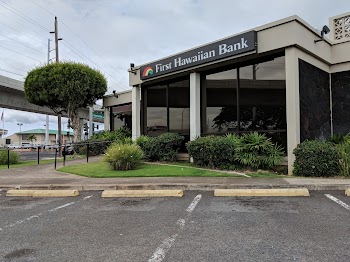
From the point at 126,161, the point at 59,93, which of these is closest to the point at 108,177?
the point at 126,161

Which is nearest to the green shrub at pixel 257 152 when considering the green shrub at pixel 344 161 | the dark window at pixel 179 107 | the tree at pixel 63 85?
the green shrub at pixel 344 161

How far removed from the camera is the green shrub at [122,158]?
11.9 m

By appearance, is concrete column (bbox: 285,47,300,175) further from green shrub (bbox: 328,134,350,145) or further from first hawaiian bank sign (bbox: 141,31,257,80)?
green shrub (bbox: 328,134,350,145)

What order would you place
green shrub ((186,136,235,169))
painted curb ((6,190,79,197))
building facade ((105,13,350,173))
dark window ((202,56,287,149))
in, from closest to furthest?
painted curb ((6,190,79,197)) → building facade ((105,13,350,173)) → green shrub ((186,136,235,169)) → dark window ((202,56,287,149))

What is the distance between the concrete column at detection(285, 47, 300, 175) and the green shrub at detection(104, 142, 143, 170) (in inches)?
216

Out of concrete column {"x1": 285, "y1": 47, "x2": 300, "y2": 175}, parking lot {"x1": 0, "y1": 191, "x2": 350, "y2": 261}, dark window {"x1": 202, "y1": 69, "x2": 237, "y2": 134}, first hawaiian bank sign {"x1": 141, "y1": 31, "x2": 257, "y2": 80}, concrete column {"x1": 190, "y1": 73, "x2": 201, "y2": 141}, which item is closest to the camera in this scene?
parking lot {"x1": 0, "y1": 191, "x2": 350, "y2": 261}

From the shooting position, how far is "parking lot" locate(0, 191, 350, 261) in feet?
13.1

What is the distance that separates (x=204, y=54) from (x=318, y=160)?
20.2 feet

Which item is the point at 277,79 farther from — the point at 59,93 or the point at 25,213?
the point at 59,93

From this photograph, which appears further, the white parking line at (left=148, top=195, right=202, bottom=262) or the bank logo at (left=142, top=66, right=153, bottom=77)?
the bank logo at (left=142, top=66, right=153, bottom=77)

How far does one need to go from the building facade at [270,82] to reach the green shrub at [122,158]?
115 inches

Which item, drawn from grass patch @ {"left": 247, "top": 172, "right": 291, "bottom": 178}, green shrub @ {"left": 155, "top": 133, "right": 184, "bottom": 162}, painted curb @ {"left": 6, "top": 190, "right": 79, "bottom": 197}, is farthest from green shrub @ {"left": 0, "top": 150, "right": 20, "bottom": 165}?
grass patch @ {"left": 247, "top": 172, "right": 291, "bottom": 178}

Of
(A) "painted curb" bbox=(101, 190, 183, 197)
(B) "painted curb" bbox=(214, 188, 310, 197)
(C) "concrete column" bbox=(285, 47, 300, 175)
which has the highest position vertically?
(C) "concrete column" bbox=(285, 47, 300, 175)

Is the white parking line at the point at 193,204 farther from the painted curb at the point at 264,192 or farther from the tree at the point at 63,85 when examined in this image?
the tree at the point at 63,85
